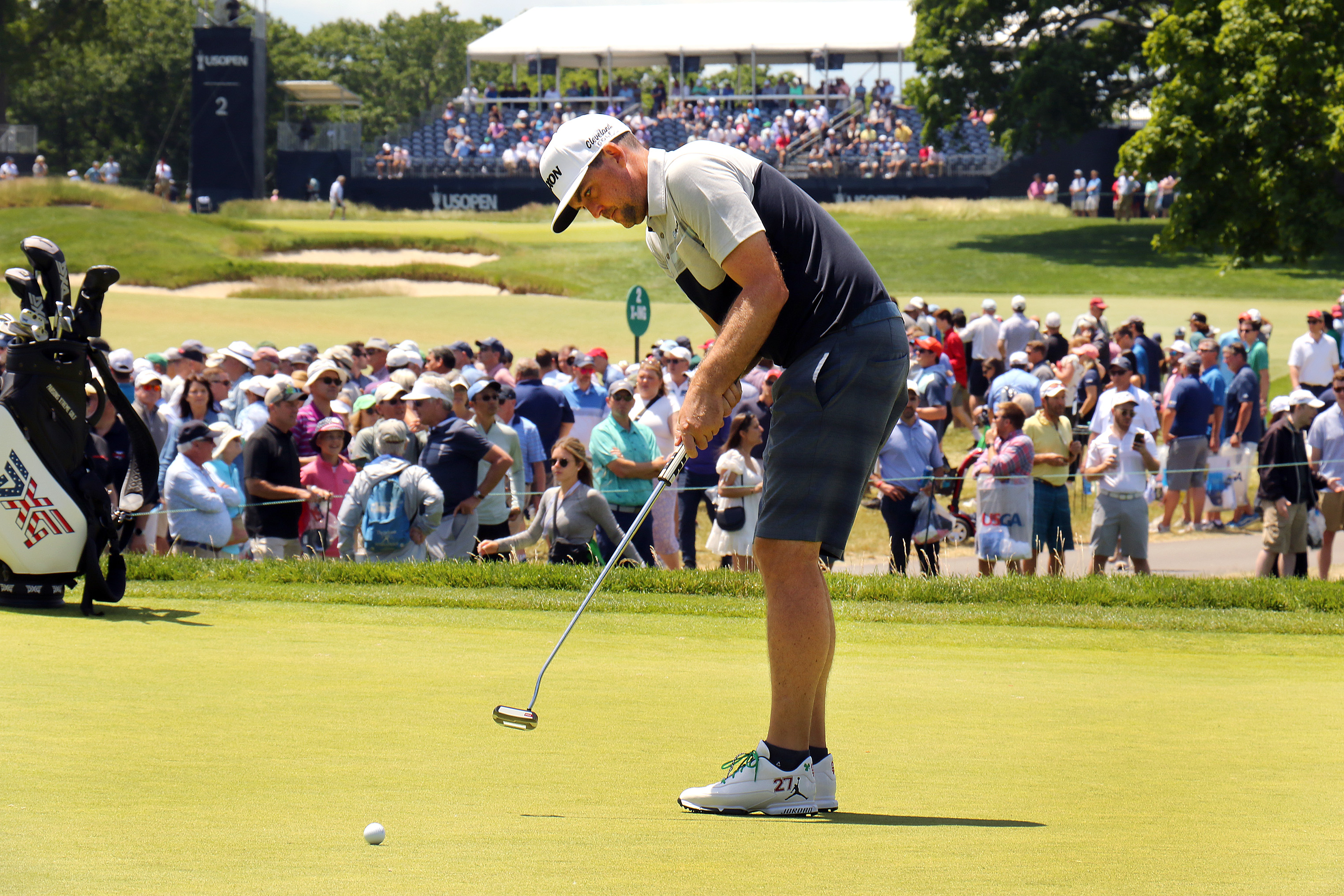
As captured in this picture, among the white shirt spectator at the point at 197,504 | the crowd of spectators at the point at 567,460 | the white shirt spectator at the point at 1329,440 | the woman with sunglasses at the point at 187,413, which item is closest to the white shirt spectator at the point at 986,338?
the crowd of spectators at the point at 567,460

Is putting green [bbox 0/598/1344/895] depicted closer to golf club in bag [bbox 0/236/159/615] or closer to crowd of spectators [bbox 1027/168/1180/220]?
golf club in bag [bbox 0/236/159/615]

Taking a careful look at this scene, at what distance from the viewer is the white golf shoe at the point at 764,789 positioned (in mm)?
3383

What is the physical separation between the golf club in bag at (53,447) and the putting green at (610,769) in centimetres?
48

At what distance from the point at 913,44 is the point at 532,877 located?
4981 cm

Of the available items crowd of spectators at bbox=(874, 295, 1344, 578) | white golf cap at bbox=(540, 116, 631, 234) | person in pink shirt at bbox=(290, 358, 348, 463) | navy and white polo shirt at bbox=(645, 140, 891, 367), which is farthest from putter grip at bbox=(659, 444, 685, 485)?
person in pink shirt at bbox=(290, 358, 348, 463)

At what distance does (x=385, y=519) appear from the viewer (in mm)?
10016

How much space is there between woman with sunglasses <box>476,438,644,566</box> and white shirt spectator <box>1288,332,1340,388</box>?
11.2 meters

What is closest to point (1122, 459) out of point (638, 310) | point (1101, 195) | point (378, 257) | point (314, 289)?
point (638, 310)

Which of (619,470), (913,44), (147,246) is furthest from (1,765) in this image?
(913,44)

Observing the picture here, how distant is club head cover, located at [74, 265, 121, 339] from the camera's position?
7000mm

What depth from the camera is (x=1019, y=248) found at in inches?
1742

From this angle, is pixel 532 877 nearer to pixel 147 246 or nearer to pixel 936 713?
pixel 936 713

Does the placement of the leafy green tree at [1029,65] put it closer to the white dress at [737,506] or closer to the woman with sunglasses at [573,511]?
the white dress at [737,506]

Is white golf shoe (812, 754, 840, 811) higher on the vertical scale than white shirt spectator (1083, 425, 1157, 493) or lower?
higher
